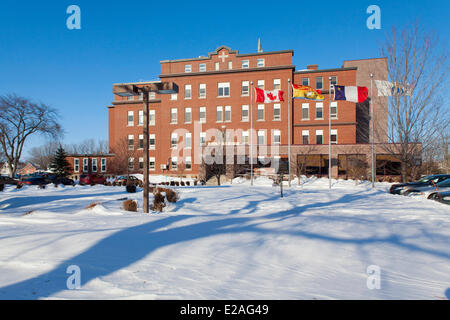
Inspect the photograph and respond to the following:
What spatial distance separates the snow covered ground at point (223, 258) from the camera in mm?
3391

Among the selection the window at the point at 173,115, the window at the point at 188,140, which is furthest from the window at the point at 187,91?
the window at the point at 188,140

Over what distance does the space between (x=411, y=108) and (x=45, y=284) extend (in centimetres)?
2640

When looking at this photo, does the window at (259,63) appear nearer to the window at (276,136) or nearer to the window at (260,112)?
the window at (260,112)

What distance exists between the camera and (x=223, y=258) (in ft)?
14.8

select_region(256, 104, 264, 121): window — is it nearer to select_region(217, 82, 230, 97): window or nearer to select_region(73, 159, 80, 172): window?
select_region(217, 82, 230, 97): window

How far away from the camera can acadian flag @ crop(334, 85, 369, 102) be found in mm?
23484

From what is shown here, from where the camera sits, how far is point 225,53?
140 ft

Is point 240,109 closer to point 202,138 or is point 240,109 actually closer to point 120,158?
point 202,138

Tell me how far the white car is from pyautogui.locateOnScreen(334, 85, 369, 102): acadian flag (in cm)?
996

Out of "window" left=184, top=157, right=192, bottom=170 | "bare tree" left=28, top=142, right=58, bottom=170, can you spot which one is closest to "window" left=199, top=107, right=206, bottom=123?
"window" left=184, top=157, right=192, bottom=170

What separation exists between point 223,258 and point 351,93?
2304 centimetres

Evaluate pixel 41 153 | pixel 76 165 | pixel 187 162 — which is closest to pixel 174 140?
pixel 187 162
